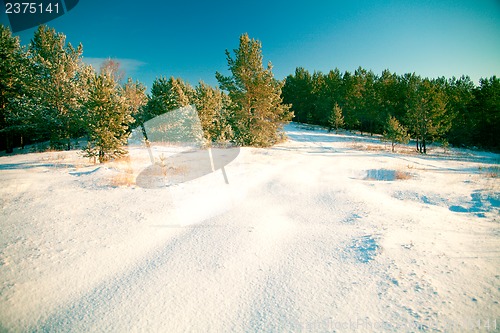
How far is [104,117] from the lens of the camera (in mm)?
13016

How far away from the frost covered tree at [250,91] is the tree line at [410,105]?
18.1 m

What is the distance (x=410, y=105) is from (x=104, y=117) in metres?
37.6

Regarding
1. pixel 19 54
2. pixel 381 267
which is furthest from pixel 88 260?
pixel 19 54

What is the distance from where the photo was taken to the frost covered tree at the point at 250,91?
21391 millimetres

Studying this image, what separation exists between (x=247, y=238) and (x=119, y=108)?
12.3m

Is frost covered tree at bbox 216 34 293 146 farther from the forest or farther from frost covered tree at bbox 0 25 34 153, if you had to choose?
frost covered tree at bbox 0 25 34 153

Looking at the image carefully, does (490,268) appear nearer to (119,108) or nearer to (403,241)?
(403,241)

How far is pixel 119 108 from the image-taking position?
13.1 metres

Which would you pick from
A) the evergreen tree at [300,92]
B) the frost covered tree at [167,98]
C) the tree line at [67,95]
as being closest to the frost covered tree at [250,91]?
the tree line at [67,95]

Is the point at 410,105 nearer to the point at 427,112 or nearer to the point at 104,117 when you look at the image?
the point at 427,112

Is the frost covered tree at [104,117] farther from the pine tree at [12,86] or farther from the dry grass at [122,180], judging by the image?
the pine tree at [12,86]

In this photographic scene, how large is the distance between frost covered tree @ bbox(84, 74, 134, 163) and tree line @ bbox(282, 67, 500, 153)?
30.8 meters

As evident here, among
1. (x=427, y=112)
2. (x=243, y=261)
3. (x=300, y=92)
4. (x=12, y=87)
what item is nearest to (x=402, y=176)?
(x=243, y=261)

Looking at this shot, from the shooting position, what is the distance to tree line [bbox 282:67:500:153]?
30031 mm
